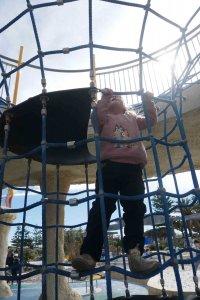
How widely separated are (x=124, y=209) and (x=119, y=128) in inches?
30.5

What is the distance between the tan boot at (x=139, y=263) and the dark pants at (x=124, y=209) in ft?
0.29

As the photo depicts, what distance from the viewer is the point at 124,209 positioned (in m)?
2.53

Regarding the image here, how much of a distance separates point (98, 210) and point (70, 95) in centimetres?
106

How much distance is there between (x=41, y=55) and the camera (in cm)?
258

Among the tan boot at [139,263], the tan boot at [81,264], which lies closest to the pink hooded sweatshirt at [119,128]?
the tan boot at [139,263]

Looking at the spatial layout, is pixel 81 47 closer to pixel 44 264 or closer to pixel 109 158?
pixel 109 158

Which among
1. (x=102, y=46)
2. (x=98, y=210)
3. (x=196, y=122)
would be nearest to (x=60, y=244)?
(x=196, y=122)

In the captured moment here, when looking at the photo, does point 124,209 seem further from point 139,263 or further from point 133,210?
point 139,263

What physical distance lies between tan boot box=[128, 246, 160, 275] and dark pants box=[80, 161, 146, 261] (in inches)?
3.5

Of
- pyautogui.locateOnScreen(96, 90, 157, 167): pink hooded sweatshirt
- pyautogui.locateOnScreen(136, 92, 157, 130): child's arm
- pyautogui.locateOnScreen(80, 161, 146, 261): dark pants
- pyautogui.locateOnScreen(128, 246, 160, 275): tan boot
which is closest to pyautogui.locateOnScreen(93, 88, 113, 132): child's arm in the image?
pyautogui.locateOnScreen(96, 90, 157, 167): pink hooded sweatshirt

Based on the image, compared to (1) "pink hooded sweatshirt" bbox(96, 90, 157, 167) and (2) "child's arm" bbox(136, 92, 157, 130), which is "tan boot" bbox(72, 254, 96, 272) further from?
(2) "child's arm" bbox(136, 92, 157, 130)

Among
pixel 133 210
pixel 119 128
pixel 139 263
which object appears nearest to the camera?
pixel 139 263

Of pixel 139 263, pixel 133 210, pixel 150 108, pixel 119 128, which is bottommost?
pixel 139 263

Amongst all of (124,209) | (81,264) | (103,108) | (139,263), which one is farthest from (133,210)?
(103,108)
